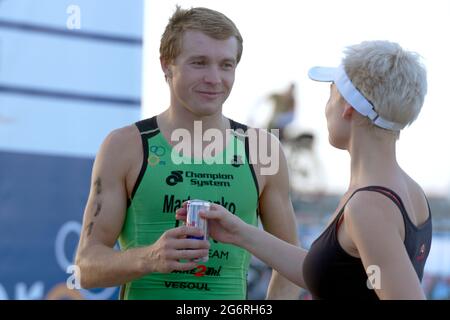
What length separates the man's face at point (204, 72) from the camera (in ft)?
11.1

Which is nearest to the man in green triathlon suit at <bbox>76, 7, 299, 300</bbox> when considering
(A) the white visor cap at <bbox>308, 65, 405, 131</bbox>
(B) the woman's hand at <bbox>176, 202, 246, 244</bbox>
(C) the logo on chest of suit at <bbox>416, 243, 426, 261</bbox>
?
(B) the woman's hand at <bbox>176, 202, 246, 244</bbox>

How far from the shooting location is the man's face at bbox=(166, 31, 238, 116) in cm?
340

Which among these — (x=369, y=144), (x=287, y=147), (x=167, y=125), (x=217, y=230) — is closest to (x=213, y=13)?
(x=167, y=125)

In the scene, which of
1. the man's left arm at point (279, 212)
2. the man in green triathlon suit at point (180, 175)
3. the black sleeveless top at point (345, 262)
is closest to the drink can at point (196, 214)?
the black sleeveless top at point (345, 262)

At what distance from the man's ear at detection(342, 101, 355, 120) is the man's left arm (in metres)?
1.16

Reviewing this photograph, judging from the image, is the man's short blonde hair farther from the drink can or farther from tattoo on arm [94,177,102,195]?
the drink can

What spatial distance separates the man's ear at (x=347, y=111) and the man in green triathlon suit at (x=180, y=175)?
1003 mm

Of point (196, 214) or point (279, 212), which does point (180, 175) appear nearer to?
point (279, 212)

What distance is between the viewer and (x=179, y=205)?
3398mm

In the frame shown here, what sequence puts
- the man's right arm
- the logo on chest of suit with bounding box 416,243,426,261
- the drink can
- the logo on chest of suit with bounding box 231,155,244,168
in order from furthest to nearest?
1. the logo on chest of suit with bounding box 231,155,244,168
2. the man's right arm
3. the drink can
4. the logo on chest of suit with bounding box 416,243,426,261

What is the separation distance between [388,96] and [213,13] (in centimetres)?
139

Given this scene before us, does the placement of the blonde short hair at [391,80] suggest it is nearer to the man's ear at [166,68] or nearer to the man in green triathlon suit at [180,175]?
the man in green triathlon suit at [180,175]

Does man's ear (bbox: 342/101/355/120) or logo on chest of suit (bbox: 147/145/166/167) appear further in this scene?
logo on chest of suit (bbox: 147/145/166/167)
